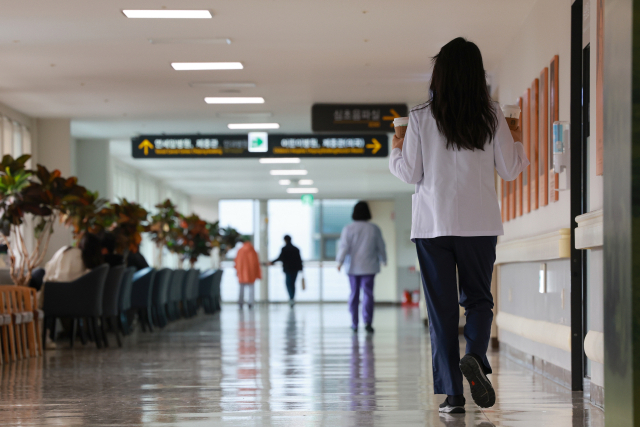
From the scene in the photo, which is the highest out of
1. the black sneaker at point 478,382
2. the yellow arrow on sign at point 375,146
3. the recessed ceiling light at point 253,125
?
the recessed ceiling light at point 253,125

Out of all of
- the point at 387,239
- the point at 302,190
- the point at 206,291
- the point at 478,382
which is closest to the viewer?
the point at 478,382

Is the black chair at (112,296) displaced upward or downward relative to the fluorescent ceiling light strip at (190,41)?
downward

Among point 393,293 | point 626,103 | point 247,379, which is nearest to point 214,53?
point 247,379

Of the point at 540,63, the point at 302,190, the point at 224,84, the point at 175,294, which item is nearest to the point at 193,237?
the point at 175,294

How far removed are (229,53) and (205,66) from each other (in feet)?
1.64

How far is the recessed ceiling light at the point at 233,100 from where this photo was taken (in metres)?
8.67

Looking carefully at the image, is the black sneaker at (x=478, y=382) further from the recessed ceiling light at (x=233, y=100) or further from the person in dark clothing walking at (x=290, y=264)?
the person in dark clothing walking at (x=290, y=264)

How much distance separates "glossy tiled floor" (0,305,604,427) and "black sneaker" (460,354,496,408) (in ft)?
0.66

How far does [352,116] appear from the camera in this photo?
29.6 feet

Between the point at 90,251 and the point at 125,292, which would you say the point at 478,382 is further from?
the point at 125,292

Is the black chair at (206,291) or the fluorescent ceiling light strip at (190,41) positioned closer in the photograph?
the fluorescent ceiling light strip at (190,41)

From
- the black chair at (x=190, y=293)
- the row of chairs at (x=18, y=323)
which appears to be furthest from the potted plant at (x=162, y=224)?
the row of chairs at (x=18, y=323)

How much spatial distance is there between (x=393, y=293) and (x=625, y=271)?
1800cm

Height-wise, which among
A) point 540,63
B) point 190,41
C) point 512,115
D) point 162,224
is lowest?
point 162,224
